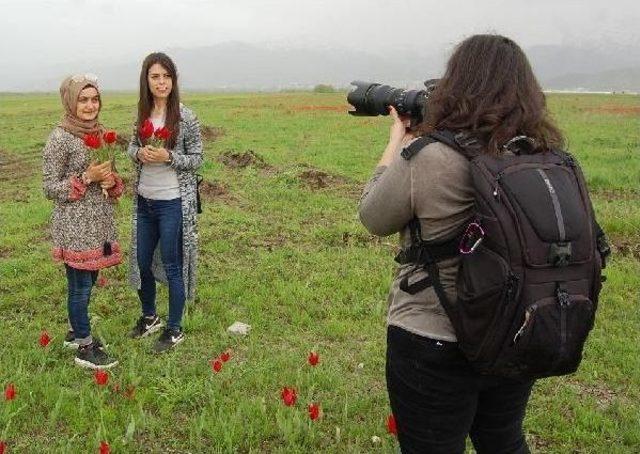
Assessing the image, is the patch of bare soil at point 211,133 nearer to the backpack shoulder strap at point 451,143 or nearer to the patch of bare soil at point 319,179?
the patch of bare soil at point 319,179

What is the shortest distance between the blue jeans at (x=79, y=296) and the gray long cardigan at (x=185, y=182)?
52 cm

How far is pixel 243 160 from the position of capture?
15375mm

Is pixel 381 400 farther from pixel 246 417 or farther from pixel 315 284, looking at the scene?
pixel 315 284

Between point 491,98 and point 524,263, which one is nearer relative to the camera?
point 524,263

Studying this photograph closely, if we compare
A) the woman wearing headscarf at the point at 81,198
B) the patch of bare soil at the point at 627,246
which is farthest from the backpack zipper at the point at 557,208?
the patch of bare soil at the point at 627,246

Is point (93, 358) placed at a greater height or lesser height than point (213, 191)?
lesser

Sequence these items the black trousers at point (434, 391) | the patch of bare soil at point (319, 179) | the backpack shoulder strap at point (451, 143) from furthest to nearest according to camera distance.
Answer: the patch of bare soil at point (319, 179), the black trousers at point (434, 391), the backpack shoulder strap at point (451, 143)

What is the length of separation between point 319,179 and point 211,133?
11.2 meters

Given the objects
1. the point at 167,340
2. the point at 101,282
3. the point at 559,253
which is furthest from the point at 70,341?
the point at 559,253

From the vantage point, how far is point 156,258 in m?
5.35

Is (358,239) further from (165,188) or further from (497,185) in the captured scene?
(497,185)

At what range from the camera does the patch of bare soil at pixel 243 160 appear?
15039 millimetres

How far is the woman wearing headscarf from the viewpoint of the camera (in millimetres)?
4445

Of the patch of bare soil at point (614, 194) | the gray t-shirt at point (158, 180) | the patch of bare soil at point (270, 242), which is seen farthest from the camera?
the patch of bare soil at point (614, 194)
